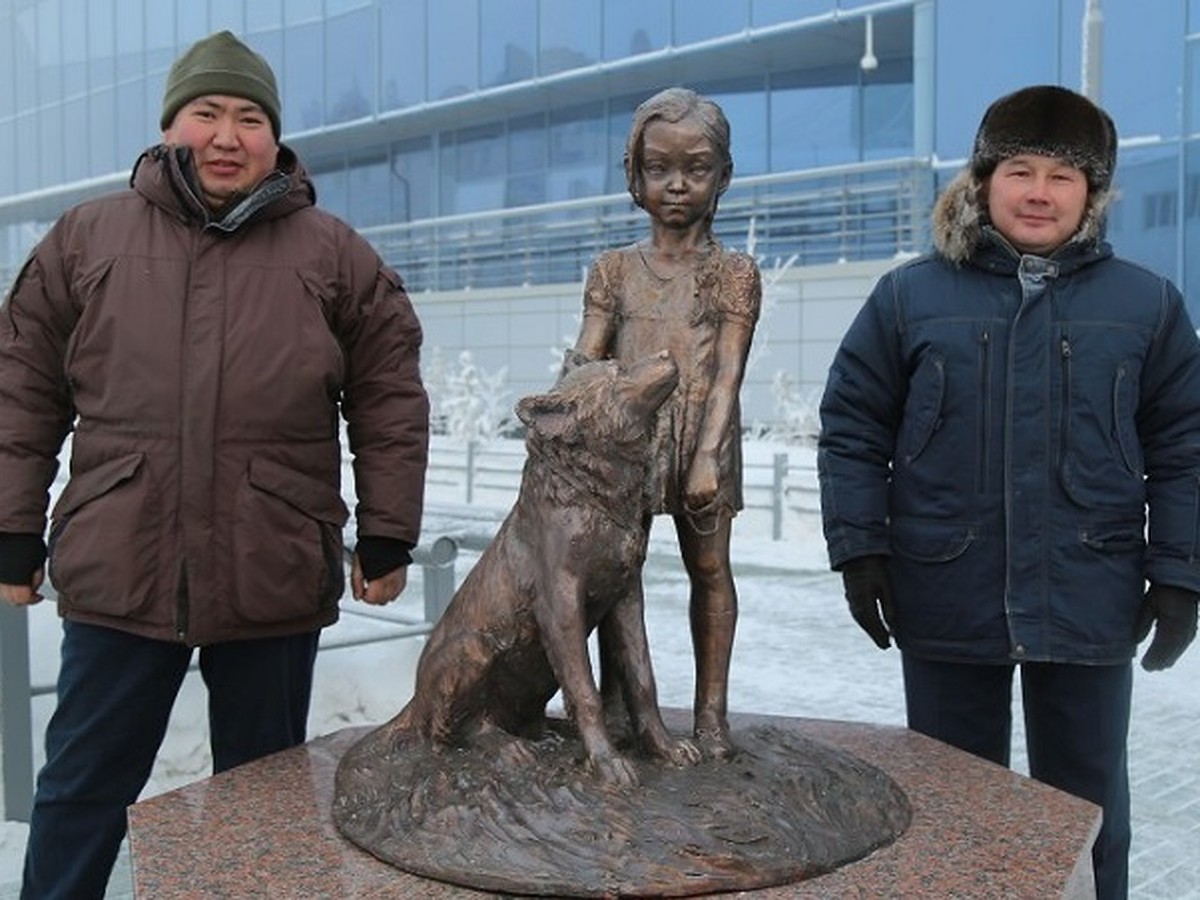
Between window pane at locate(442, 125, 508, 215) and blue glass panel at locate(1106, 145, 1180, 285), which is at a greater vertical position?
window pane at locate(442, 125, 508, 215)

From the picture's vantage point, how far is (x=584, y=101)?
2297cm

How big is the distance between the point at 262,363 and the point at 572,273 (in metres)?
20.1

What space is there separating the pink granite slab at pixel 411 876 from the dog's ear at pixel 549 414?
0.82 m

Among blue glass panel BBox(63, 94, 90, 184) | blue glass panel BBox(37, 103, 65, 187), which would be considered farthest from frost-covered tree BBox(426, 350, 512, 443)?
blue glass panel BBox(37, 103, 65, 187)

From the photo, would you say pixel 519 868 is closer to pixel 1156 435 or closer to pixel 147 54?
pixel 1156 435

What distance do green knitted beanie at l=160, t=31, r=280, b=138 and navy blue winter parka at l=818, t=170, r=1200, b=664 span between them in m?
1.53

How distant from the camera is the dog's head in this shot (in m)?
2.37

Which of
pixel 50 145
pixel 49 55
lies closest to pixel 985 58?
pixel 49 55

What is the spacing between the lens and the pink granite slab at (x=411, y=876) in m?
2.29

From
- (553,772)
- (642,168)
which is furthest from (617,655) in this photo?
(642,168)

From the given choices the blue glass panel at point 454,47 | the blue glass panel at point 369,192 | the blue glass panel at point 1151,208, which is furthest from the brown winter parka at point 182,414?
the blue glass panel at point 369,192

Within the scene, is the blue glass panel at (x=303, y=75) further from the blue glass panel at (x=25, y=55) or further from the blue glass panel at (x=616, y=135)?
the blue glass panel at (x=25, y=55)

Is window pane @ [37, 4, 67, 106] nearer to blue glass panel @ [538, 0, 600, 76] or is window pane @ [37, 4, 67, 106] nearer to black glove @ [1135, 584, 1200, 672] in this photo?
blue glass panel @ [538, 0, 600, 76]

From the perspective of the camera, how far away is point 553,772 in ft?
8.01
